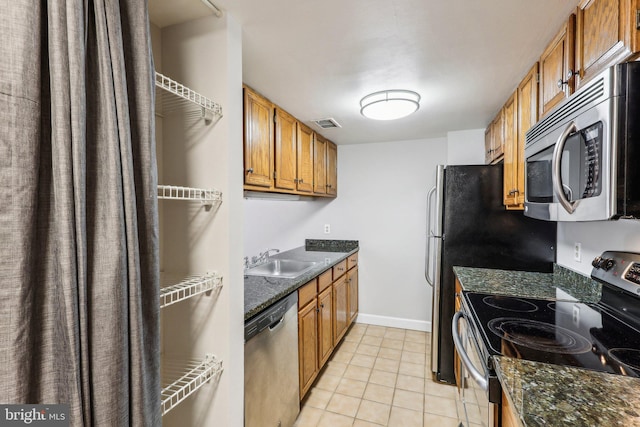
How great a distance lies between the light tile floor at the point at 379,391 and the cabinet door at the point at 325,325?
18cm

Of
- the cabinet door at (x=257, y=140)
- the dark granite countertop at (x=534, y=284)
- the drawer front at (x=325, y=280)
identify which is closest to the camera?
the dark granite countertop at (x=534, y=284)

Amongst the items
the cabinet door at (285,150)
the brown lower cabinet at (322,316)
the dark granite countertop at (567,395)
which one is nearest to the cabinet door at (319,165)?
the cabinet door at (285,150)

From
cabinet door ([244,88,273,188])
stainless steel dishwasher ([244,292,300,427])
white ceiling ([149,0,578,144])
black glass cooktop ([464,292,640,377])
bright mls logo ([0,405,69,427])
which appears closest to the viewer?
bright mls logo ([0,405,69,427])

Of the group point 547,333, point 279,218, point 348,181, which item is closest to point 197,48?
point 547,333

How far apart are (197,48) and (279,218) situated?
2.14 meters

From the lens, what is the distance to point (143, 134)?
90 cm

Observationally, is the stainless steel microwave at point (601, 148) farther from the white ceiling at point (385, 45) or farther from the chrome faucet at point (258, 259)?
the chrome faucet at point (258, 259)

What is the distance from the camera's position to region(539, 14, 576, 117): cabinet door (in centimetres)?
122

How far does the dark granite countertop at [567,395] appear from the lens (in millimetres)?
697

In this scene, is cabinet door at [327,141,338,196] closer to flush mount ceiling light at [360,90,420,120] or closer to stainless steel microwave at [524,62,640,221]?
flush mount ceiling light at [360,90,420,120]

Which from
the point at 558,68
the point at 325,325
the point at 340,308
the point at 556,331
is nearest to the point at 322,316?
the point at 325,325

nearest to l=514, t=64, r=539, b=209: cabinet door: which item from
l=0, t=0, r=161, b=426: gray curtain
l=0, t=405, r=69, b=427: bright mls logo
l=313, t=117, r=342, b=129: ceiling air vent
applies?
l=313, t=117, r=342, b=129: ceiling air vent

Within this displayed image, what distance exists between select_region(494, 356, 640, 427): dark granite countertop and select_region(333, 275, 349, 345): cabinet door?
1.90 metres

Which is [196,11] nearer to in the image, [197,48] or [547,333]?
[197,48]
